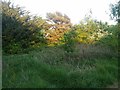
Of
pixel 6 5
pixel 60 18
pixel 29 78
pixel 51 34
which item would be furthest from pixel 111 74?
pixel 60 18

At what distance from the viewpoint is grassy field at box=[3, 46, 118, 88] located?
264 inches

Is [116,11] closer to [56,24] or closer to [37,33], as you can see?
[37,33]

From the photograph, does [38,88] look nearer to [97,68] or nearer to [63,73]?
[63,73]

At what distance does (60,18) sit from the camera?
21438 millimetres

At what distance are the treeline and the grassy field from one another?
173 cm

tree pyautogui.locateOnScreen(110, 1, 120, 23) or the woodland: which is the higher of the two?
tree pyautogui.locateOnScreen(110, 1, 120, 23)

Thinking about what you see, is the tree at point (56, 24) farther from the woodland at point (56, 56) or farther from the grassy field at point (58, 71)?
the grassy field at point (58, 71)

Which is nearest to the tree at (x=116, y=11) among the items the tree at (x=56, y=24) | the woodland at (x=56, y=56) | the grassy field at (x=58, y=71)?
the woodland at (x=56, y=56)

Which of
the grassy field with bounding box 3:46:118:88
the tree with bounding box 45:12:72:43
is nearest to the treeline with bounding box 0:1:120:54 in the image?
the tree with bounding box 45:12:72:43

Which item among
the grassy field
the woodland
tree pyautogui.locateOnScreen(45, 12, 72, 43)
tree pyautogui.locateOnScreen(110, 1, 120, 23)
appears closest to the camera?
the grassy field

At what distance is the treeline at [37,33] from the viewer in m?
12.5

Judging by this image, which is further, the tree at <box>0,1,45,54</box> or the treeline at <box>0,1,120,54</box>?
the tree at <box>0,1,45,54</box>

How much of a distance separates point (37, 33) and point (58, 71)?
29.8ft

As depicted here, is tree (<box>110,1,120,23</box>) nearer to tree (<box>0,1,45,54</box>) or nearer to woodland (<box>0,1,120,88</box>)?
woodland (<box>0,1,120,88</box>)
